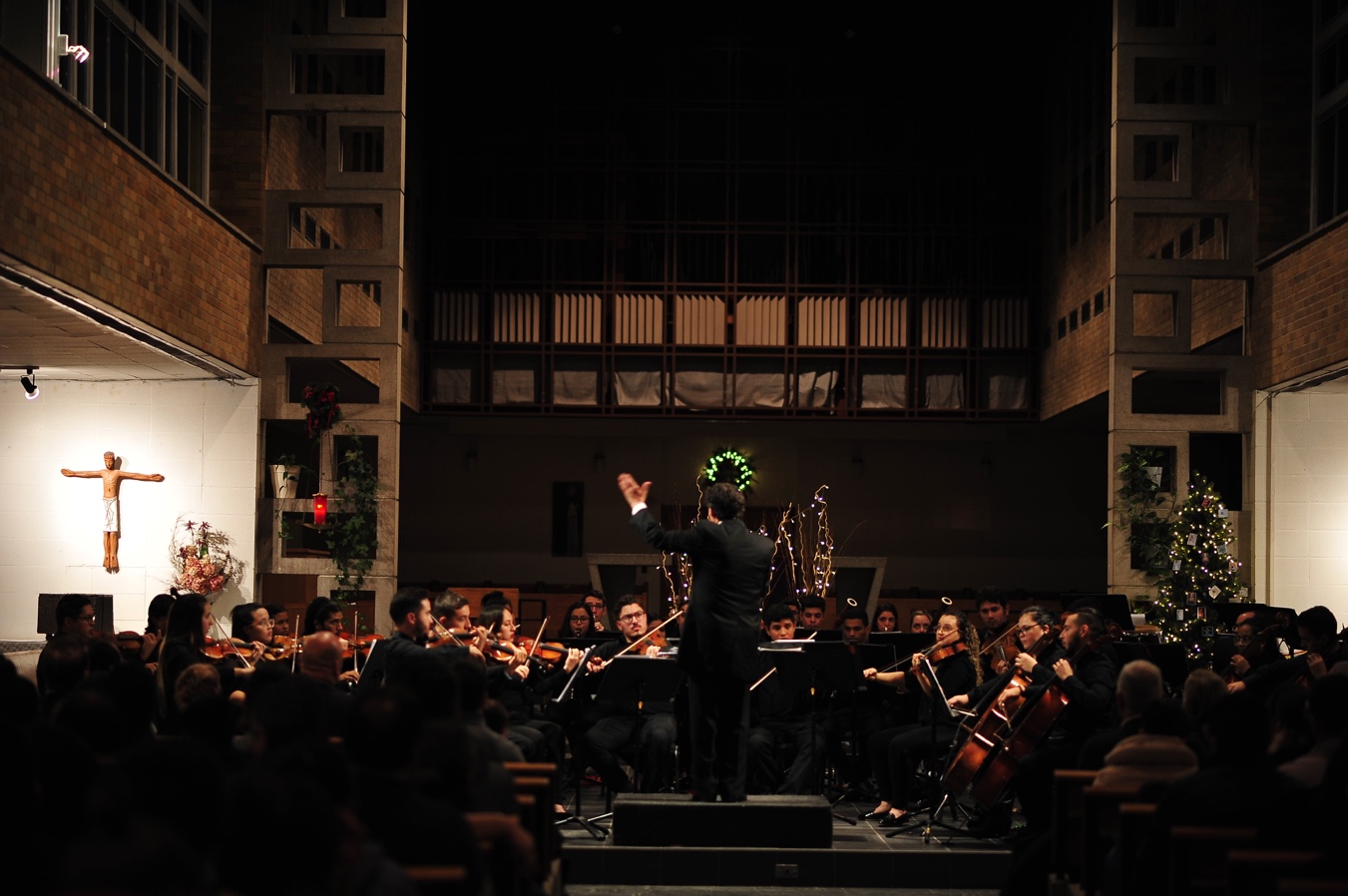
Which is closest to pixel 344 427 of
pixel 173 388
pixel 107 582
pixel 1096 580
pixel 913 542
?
pixel 173 388

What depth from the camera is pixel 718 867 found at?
6.84 m

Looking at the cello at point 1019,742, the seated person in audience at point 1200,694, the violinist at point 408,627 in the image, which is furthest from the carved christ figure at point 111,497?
the seated person in audience at point 1200,694

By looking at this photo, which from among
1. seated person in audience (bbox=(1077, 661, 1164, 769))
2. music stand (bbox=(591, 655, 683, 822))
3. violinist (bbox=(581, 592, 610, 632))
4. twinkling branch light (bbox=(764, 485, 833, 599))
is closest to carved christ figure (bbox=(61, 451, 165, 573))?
violinist (bbox=(581, 592, 610, 632))

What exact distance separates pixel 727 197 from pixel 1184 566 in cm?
729

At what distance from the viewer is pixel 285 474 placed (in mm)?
11883

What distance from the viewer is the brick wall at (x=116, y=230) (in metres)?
7.89

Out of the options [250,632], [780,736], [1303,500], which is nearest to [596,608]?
[780,736]

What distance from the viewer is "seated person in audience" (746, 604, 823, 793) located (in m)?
8.26

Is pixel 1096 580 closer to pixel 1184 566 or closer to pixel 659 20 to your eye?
pixel 1184 566

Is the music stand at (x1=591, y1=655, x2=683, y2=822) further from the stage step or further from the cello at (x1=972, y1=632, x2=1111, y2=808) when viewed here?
the cello at (x1=972, y1=632, x2=1111, y2=808)

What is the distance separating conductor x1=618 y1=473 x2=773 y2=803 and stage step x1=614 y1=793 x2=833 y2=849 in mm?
234

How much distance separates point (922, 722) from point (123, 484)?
663cm

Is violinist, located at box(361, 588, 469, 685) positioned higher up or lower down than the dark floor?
higher up

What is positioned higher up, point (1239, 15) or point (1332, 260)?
point (1239, 15)
